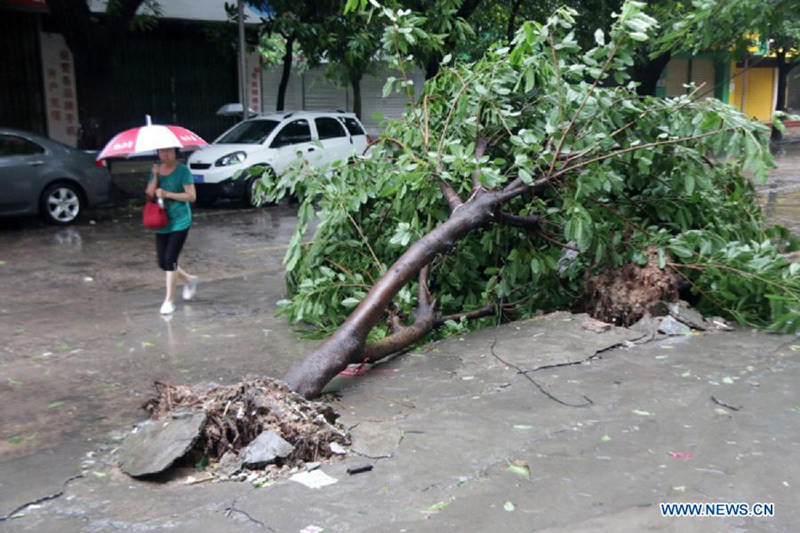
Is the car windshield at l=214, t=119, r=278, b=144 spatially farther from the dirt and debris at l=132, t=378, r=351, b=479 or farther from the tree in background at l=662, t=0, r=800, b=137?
the dirt and debris at l=132, t=378, r=351, b=479

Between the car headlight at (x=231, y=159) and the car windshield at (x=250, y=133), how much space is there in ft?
2.27

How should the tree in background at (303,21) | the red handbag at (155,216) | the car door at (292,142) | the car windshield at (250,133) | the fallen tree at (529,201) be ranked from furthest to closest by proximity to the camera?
the car windshield at (250,133)
the tree in background at (303,21)
the car door at (292,142)
the red handbag at (155,216)
the fallen tree at (529,201)

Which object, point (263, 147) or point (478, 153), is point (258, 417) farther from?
point (263, 147)

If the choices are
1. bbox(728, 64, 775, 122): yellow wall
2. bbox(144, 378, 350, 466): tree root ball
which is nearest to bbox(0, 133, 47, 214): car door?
bbox(144, 378, 350, 466): tree root ball

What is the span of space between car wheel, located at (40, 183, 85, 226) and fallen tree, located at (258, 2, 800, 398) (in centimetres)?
730

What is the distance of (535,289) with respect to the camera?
300 inches

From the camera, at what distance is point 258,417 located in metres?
4.76

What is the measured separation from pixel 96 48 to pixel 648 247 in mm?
12123

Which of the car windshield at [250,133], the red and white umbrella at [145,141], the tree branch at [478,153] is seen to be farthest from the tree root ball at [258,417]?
the car windshield at [250,133]

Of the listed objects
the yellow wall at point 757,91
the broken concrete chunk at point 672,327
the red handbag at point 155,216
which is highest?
the yellow wall at point 757,91

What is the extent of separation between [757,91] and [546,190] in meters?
39.6

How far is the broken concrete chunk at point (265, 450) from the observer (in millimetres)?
4469

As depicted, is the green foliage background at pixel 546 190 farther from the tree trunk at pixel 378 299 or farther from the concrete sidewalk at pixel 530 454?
the concrete sidewalk at pixel 530 454

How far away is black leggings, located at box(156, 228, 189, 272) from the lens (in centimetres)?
816
